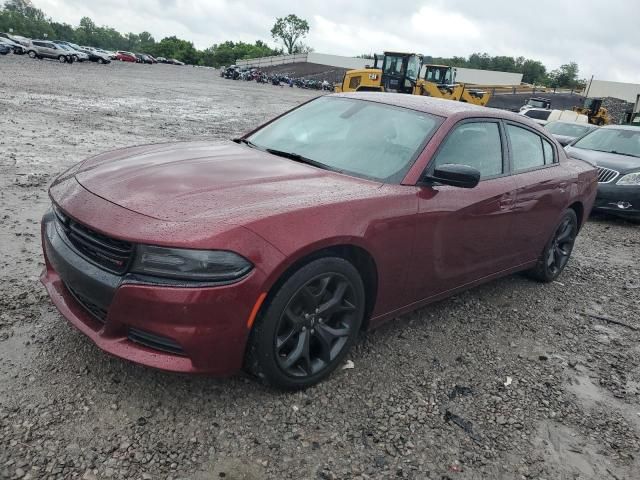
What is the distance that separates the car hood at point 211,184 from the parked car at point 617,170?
5601 millimetres

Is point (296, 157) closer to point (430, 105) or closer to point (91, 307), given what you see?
point (430, 105)

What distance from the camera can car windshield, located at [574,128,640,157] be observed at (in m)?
8.85

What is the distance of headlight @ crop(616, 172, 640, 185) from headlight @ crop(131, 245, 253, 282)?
7.50 m

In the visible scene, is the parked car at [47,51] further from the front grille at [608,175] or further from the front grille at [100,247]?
the front grille at [100,247]

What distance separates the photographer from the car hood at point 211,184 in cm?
251

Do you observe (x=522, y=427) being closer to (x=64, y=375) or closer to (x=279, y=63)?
(x=64, y=375)

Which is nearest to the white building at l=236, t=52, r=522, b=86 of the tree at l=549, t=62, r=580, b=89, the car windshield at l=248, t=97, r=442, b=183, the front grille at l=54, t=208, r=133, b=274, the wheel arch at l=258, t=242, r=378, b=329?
the tree at l=549, t=62, r=580, b=89

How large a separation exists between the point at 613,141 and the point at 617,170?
4.99 ft

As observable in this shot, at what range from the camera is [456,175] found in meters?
3.10

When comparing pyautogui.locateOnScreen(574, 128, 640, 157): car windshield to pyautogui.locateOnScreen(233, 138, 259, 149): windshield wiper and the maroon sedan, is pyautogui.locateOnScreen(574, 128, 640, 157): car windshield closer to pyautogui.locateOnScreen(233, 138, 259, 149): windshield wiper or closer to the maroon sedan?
the maroon sedan

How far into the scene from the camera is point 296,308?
2707mm

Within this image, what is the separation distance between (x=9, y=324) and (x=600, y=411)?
361cm

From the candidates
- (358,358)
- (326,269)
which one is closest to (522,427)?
(358,358)

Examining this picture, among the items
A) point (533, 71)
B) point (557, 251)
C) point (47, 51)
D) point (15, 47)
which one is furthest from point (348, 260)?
point (533, 71)
